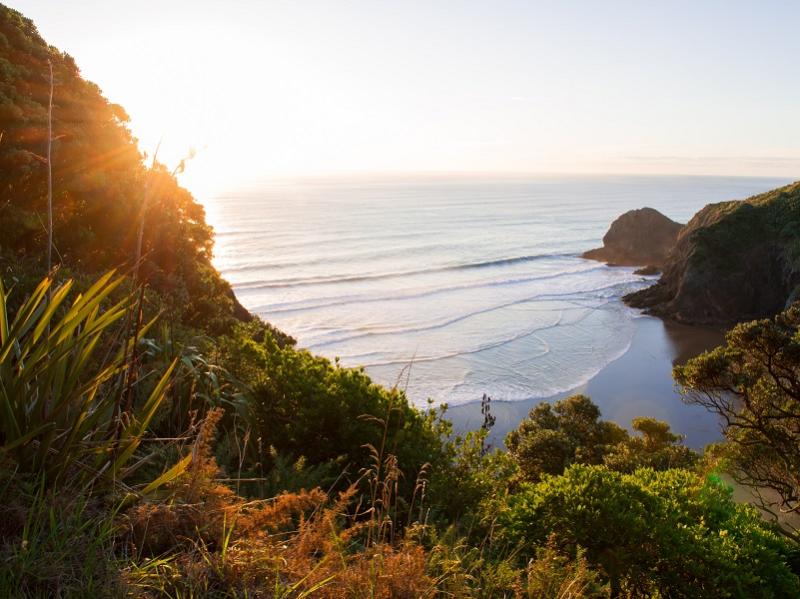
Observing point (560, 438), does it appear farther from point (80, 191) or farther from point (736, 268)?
point (736, 268)

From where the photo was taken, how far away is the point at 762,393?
32.2ft

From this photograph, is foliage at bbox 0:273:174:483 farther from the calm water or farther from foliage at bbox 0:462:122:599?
the calm water

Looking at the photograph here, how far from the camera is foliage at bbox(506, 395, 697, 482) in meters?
11.9

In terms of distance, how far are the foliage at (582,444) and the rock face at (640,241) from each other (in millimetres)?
42886

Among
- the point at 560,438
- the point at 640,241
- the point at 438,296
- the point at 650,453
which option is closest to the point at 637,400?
the point at 560,438

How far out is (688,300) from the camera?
1410 inches

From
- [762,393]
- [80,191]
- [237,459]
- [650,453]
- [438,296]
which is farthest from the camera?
[438,296]

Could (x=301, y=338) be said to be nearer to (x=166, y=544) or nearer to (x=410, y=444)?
(x=410, y=444)

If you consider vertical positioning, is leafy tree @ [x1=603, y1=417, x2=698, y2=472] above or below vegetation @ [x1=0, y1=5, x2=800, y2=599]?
below

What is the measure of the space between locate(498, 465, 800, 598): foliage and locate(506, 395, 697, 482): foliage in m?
4.56

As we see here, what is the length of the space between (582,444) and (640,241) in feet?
153

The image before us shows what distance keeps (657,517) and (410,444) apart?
2.59m

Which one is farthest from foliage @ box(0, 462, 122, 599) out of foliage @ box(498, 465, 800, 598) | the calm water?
foliage @ box(498, 465, 800, 598)

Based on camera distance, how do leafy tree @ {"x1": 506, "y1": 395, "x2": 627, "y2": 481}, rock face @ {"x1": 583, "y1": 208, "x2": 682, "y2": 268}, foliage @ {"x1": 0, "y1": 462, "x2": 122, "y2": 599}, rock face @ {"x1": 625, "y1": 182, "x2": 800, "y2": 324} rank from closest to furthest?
foliage @ {"x1": 0, "y1": 462, "x2": 122, "y2": 599}, leafy tree @ {"x1": 506, "y1": 395, "x2": 627, "y2": 481}, rock face @ {"x1": 625, "y1": 182, "x2": 800, "y2": 324}, rock face @ {"x1": 583, "y1": 208, "x2": 682, "y2": 268}
